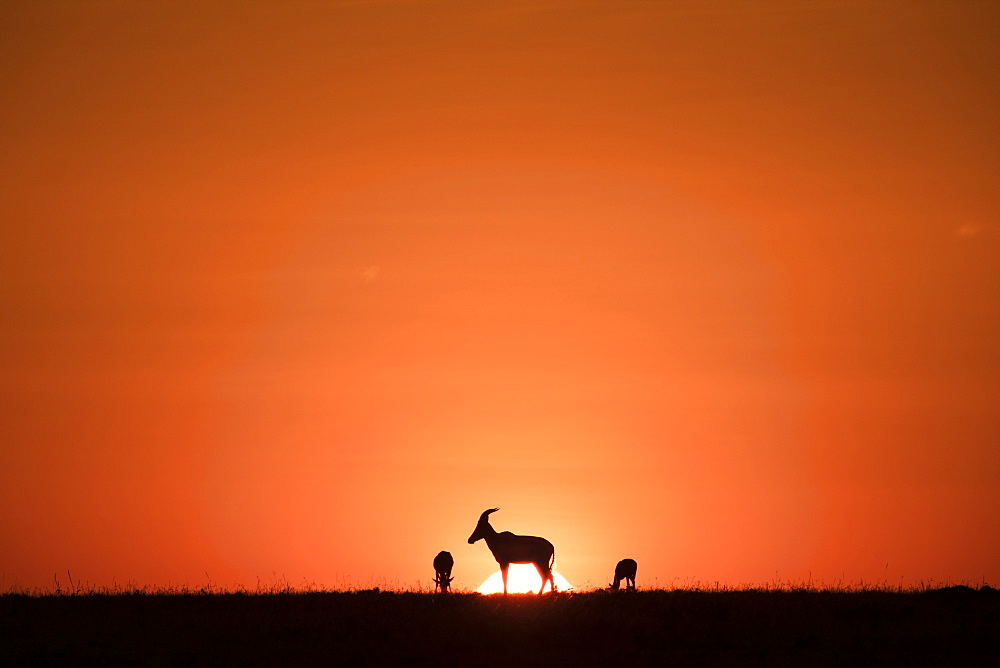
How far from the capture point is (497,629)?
75.0ft

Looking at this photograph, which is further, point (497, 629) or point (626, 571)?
point (626, 571)

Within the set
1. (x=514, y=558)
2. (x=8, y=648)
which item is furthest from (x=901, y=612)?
(x=8, y=648)

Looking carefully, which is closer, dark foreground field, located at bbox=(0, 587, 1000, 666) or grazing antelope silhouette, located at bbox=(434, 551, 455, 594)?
dark foreground field, located at bbox=(0, 587, 1000, 666)

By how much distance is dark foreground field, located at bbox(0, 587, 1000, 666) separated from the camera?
70.7 ft

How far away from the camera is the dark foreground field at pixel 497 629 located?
21562 millimetres

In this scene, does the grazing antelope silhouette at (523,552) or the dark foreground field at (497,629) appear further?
the grazing antelope silhouette at (523,552)

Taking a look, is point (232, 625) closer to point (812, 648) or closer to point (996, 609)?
point (812, 648)

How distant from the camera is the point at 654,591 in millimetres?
27312

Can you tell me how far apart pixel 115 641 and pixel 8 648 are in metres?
1.77

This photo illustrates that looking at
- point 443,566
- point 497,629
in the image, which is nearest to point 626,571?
point 443,566

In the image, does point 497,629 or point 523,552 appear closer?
→ point 497,629

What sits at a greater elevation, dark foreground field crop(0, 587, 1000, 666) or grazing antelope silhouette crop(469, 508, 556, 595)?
grazing antelope silhouette crop(469, 508, 556, 595)

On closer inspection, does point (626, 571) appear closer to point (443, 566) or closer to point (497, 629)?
point (443, 566)

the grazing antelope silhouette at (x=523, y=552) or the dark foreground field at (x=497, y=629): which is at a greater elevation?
the grazing antelope silhouette at (x=523, y=552)
